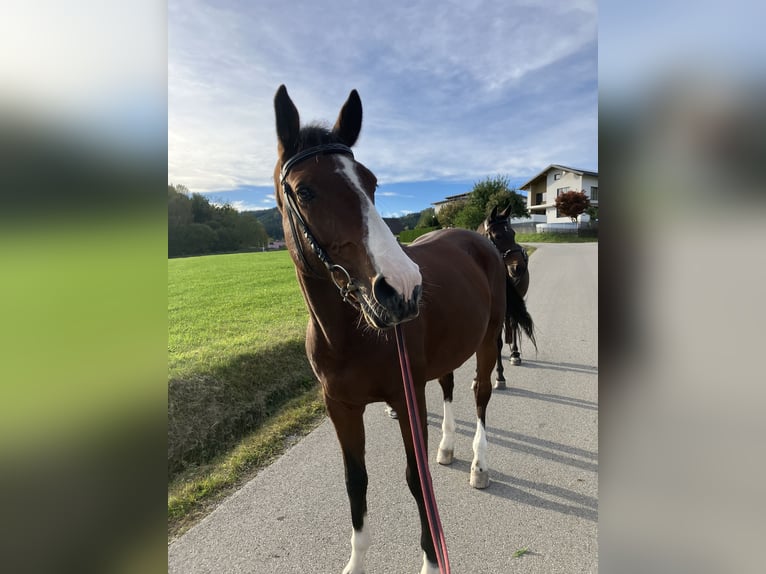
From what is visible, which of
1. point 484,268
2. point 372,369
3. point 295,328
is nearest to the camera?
point 372,369

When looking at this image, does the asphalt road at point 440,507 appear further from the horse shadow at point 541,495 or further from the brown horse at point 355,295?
the brown horse at point 355,295

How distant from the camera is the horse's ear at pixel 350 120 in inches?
76.5

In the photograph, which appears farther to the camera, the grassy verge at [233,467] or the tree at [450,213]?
the tree at [450,213]

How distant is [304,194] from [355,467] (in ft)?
5.06

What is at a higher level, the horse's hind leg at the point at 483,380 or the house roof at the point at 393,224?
the house roof at the point at 393,224

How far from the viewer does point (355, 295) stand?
1.58 meters

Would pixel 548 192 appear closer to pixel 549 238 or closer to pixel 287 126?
pixel 549 238

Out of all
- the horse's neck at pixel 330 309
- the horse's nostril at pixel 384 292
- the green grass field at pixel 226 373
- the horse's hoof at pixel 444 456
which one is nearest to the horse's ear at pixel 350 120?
the horse's neck at pixel 330 309

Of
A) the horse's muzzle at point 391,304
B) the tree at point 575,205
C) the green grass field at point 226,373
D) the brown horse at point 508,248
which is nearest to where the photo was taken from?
the horse's muzzle at point 391,304
